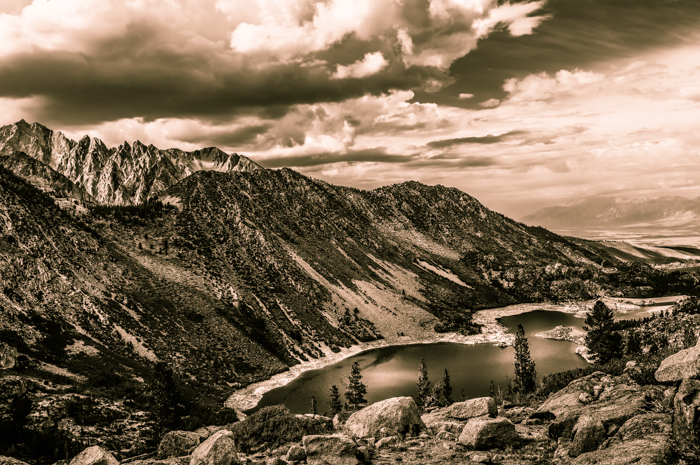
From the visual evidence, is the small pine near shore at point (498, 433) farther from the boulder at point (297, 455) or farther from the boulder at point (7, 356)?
the boulder at point (7, 356)

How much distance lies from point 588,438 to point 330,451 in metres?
14.9

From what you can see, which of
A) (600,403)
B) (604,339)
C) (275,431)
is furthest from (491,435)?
(604,339)

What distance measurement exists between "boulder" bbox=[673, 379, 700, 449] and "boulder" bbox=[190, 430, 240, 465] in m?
24.0

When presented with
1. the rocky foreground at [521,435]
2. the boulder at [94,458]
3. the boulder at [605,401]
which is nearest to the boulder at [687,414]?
the rocky foreground at [521,435]

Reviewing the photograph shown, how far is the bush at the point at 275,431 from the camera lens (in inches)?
1403

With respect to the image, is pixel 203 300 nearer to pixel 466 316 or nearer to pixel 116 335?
pixel 116 335

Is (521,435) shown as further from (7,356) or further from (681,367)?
(7,356)

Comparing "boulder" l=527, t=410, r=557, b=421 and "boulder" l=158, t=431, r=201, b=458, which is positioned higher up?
"boulder" l=158, t=431, r=201, b=458

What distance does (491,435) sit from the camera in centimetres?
2681

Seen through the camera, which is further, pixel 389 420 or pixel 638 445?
pixel 389 420

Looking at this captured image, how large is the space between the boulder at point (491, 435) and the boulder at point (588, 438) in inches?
151

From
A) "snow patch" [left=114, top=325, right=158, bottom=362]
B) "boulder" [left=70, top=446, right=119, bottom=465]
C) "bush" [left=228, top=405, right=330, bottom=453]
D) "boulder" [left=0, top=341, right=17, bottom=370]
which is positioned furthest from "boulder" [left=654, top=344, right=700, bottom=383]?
"snow patch" [left=114, top=325, right=158, bottom=362]

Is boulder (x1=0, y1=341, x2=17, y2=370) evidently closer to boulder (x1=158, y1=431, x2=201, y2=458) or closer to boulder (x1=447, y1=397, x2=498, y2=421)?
boulder (x1=158, y1=431, x2=201, y2=458)

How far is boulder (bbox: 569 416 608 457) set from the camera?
23266 millimetres
